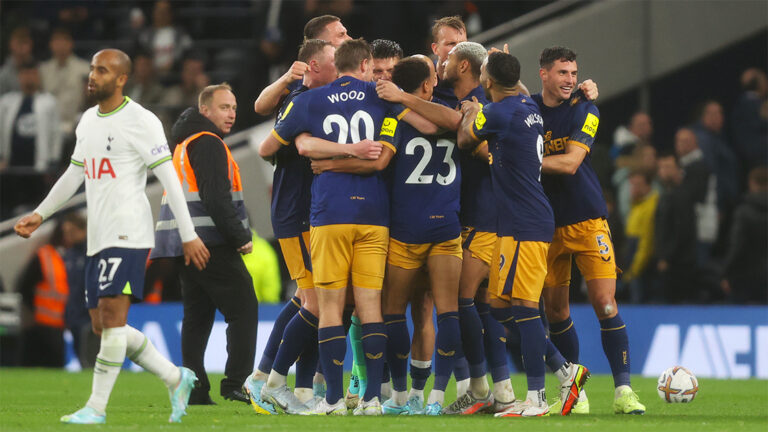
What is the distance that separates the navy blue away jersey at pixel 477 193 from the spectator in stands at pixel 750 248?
6294 mm

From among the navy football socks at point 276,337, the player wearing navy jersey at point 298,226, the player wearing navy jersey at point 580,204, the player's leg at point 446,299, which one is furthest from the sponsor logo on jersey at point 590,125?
the navy football socks at point 276,337

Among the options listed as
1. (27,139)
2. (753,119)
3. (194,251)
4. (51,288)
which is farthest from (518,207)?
(27,139)

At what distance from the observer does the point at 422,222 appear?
8.36 metres

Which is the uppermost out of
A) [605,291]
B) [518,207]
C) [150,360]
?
[518,207]

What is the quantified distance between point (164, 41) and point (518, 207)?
37.4ft

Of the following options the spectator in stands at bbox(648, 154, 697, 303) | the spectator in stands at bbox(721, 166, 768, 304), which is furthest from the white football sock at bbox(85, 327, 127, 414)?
the spectator in stands at bbox(721, 166, 768, 304)

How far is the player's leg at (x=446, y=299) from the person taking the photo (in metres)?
8.38

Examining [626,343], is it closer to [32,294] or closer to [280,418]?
[280,418]

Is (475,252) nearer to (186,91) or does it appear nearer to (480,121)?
(480,121)

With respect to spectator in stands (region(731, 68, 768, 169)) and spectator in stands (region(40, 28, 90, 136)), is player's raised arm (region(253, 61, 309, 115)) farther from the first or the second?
spectator in stands (region(40, 28, 90, 136))

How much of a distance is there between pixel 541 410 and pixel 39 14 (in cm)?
1436

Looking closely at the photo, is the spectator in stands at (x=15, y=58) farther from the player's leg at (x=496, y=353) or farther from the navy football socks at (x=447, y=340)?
the navy football socks at (x=447, y=340)

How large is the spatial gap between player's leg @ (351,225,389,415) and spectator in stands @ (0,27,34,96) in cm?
1098

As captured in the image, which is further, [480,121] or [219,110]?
[219,110]
